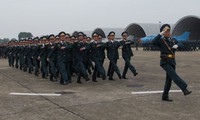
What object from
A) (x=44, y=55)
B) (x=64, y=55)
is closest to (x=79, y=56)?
(x=64, y=55)

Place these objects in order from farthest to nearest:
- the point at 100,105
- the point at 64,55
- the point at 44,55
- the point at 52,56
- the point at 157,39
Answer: the point at 44,55, the point at 52,56, the point at 64,55, the point at 157,39, the point at 100,105

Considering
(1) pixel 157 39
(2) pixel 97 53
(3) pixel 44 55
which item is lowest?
(3) pixel 44 55

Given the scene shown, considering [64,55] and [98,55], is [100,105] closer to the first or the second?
[64,55]

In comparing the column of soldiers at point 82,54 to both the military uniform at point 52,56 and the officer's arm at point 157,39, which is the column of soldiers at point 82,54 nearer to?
the military uniform at point 52,56

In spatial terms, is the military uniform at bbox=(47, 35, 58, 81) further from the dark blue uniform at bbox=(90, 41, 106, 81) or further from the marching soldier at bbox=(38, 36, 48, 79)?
the dark blue uniform at bbox=(90, 41, 106, 81)

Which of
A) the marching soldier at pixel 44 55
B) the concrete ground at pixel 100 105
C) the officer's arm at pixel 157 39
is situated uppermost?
the officer's arm at pixel 157 39

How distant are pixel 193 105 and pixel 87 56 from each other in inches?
220

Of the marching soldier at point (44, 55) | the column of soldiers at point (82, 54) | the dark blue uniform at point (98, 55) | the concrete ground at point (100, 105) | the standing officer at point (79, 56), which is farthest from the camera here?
the marching soldier at point (44, 55)

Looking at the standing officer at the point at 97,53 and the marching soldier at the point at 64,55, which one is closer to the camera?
the marching soldier at the point at 64,55

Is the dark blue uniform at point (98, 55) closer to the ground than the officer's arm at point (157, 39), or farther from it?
closer to the ground

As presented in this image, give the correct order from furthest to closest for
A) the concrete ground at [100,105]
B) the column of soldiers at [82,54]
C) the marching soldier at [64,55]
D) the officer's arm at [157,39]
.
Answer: the column of soldiers at [82,54] → the marching soldier at [64,55] → the officer's arm at [157,39] → the concrete ground at [100,105]

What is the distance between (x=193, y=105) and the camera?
22.1 feet

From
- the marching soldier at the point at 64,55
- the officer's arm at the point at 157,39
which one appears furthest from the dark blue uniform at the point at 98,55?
the officer's arm at the point at 157,39

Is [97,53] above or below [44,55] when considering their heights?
above
